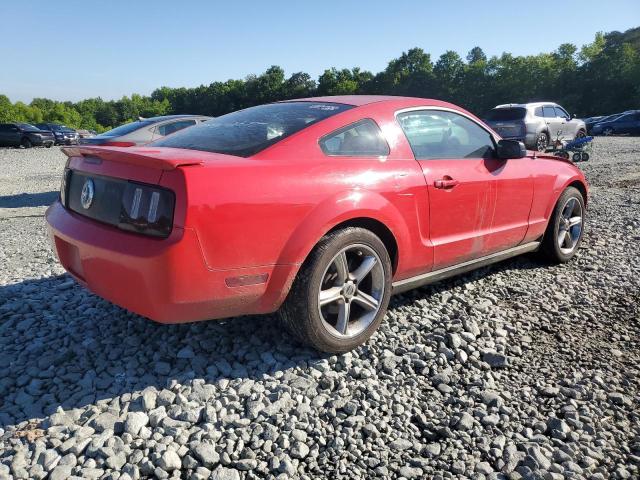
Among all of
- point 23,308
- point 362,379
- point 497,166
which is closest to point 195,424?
point 362,379

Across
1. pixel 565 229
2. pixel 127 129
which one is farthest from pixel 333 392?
pixel 127 129

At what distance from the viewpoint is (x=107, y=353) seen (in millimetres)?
2926

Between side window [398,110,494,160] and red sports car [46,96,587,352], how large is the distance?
0.01 m

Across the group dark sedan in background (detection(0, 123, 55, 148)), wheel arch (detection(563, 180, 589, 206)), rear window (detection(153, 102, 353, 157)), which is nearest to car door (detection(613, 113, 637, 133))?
wheel arch (detection(563, 180, 589, 206))

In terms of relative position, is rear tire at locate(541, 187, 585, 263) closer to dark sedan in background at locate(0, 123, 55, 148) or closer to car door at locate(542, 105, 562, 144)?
car door at locate(542, 105, 562, 144)

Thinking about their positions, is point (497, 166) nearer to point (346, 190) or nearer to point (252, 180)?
point (346, 190)

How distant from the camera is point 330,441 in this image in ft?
7.36

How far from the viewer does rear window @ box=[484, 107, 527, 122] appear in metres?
14.6

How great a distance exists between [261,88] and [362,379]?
3010 inches

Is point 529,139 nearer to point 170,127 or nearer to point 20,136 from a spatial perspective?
point 170,127

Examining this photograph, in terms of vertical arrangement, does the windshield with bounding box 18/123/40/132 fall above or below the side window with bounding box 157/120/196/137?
below

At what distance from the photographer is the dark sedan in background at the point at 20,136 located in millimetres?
28625

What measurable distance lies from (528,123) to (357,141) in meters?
13.0

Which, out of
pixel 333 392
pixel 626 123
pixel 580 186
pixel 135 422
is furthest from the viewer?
pixel 626 123
